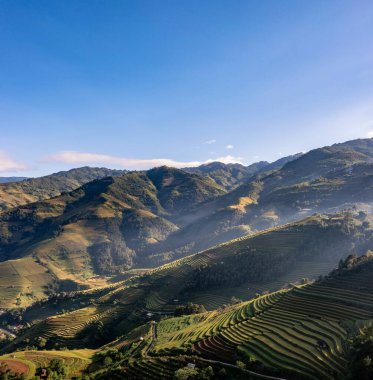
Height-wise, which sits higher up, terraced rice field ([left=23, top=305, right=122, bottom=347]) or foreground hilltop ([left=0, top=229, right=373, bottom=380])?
foreground hilltop ([left=0, top=229, right=373, bottom=380])

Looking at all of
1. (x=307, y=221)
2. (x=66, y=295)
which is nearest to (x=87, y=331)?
(x=66, y=295)

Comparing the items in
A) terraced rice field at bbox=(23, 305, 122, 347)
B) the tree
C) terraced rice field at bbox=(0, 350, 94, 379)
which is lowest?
terraced rice field at bbox=(23, 305, 122, 347)

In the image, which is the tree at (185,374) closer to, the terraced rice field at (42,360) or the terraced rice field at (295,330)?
the terraced rice field at (295,330)

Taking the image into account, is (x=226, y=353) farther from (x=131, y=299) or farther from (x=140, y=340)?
(x=131, y=299)

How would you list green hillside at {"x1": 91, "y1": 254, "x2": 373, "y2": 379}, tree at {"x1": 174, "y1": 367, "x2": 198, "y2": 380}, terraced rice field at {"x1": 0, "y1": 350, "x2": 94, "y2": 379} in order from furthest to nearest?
terraced rice field at {"x1": 0, "y1": 350, "x2": 94, "y2": 379} → tree at {"x1": 174, "y1": 367, "x2": 198, "y2": 380} → green hillside at {"x1": 91, "y1": 254, "x2": 373, "y2": 379}

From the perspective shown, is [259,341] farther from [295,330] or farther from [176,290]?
[176,290]

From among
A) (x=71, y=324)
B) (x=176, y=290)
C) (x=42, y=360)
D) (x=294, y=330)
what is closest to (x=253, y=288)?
(x=176, y=290)

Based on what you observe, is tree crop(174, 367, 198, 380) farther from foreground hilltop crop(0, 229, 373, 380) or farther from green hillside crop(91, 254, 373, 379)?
green hillside crop(91, 254, 373, 379)

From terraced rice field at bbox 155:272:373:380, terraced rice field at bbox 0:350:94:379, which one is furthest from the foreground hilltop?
terraced rice field at bbox 0:350:94:379

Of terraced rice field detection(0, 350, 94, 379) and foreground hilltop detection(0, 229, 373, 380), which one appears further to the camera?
terraced rice field detection(0, 350, 94, 379)

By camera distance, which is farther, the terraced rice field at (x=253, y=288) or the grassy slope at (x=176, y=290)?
the terraced rice field at (x=253, y=288)

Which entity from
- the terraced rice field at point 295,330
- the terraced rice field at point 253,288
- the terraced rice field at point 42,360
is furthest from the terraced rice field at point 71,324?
the terraced rice field at point 295,330

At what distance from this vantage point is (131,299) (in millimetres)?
156250

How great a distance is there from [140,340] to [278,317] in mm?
36493
